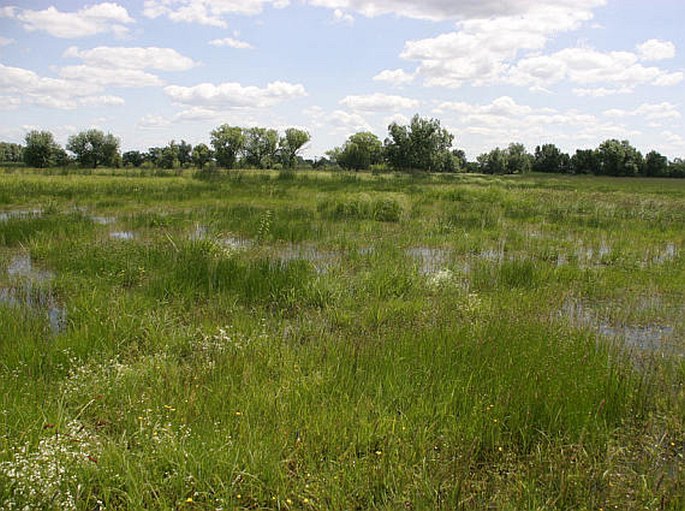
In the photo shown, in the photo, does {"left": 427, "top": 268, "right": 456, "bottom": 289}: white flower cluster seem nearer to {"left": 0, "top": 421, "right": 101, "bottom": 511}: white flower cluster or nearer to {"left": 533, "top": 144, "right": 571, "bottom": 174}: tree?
{"left": 0, "top": 421, "right": 101, "bottom": 511}: white flower cluster

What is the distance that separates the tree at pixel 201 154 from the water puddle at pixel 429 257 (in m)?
102

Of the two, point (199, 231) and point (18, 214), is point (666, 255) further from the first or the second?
point (18, 214)

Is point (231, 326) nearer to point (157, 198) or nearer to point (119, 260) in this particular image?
point (119, 260)

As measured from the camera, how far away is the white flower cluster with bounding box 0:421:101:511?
10.1ft

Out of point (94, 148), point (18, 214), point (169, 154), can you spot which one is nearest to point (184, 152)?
point (169, 154)

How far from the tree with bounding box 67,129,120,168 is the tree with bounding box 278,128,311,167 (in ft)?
128

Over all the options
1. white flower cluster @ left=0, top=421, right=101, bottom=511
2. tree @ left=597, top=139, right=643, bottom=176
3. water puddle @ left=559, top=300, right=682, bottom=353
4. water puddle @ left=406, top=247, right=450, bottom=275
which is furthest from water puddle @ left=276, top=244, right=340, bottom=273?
tree @ left=597, top=139, right=643, bottom=176

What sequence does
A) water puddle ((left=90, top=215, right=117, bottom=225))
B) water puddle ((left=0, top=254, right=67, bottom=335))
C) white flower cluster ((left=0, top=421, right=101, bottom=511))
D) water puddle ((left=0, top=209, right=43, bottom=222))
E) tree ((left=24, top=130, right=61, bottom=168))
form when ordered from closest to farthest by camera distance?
white flower cluster ((left=0, top=421, right=101, bottom=511))
water puddle ((left=0, top=254, right=67, bottom=335))
water puddle ((left=0, top=209, right=43, bottom=222))
water puddle ((left=90, top=215, right=117, bottom=225))
tree ((left=24, top=130, right=61, bottom=168))

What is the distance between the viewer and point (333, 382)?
4648mm

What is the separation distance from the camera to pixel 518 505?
3.31 meters

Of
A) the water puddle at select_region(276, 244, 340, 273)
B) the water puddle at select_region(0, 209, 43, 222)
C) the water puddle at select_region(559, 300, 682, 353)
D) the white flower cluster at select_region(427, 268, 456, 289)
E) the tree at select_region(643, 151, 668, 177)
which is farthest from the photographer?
the tree at select_region(643, 151, 668, 177)

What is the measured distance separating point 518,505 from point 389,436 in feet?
3.50

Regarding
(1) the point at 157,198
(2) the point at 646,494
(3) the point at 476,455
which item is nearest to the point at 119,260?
(3) the point at 476,455

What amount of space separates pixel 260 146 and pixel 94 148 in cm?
3795
